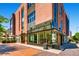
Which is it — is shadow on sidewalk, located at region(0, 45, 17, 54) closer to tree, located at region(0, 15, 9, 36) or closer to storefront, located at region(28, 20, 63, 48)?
storefront, located at region(28, 20, 63, 48)

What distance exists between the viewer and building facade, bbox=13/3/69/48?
9.67 meters

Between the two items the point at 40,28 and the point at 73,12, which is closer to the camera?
the point at 73,12

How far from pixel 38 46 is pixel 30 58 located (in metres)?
1.73

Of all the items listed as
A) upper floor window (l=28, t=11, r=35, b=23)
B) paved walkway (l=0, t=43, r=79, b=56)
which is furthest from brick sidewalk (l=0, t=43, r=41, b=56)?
upper floor window (l=28, t=11, r=35, b=23)

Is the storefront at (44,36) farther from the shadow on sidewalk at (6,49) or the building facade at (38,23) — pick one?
the shadow on sidewalk at (6,49)

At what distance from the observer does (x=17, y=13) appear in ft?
33.5

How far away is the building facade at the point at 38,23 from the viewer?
9.67m

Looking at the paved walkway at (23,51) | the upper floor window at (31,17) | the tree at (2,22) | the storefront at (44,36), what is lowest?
the paved walkway at (23,51)

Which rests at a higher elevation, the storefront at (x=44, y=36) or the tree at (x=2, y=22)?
the tree at (x=2, y=22)

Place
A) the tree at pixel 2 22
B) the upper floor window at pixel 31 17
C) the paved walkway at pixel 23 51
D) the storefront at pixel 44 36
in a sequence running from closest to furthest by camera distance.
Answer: the tree at pixel 2 22 < the paved walkway at pixel 23 51 < the storefront at pixel 44 36 < the upper floor window at pixel 31 17

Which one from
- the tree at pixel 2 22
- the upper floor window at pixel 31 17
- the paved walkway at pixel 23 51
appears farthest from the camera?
the upper floor window at pixel 31 17

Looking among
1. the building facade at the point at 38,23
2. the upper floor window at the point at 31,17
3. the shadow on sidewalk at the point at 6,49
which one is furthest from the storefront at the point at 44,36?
the shadow on sidewalk at the point at 6,49

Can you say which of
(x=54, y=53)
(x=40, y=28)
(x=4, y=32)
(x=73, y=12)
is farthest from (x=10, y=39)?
(x=73, y=12)

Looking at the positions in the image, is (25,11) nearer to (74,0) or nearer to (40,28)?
(40,28)
